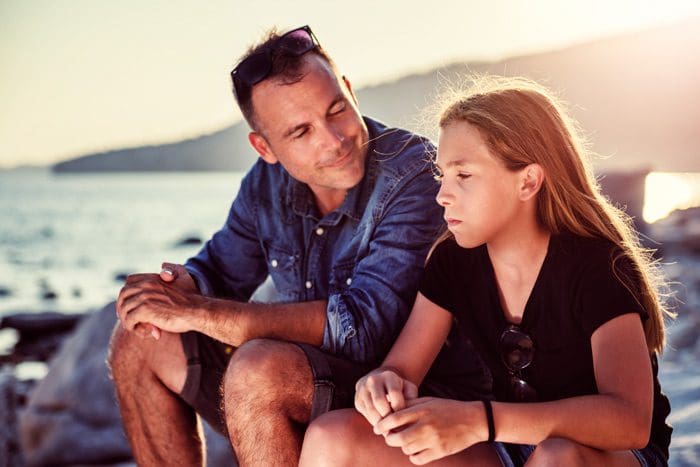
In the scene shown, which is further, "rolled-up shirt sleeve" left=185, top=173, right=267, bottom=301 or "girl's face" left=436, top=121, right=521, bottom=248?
"rolled-up shirt sleeve" left=185, top=173, right=267, bottom=301

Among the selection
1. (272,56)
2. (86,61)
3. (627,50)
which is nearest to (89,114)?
(86,61)

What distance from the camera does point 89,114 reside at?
109 ft

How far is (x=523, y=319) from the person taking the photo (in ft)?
8.48

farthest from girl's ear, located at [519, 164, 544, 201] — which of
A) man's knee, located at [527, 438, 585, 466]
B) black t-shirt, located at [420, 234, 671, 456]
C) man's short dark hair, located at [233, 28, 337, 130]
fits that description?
man's short dark hair, located at [233, 28, 337, 130]

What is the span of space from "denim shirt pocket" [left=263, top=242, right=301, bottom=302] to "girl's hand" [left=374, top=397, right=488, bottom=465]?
130 cm

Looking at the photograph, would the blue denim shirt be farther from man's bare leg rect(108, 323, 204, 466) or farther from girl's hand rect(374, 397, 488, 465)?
girl's hand rect(374, 397, 488, 465)

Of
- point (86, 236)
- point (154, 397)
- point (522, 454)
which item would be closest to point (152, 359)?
point (154, 397)

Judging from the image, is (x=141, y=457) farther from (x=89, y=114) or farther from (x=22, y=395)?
(x=89, y=114)

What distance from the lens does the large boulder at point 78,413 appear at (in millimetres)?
5402

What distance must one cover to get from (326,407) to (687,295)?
24.1 ft

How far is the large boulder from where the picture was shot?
5402 millimetres

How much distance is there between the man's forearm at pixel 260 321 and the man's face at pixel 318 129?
0.56 meters

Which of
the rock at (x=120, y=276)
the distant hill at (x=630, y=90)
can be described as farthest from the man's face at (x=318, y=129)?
the rock at (x=120, y=276)

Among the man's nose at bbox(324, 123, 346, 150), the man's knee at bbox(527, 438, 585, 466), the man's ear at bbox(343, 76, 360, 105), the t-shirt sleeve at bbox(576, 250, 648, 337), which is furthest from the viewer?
the man's ear at bbox(343, 76, 360, 105)
